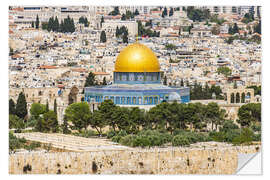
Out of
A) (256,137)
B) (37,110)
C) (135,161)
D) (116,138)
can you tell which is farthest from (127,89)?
(135,161)

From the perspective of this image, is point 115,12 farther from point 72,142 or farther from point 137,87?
point 72,142

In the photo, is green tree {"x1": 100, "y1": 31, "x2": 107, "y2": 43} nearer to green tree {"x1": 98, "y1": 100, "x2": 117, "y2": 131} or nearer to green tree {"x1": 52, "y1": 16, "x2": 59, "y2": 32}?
green tree {"x1": 52, "y1": 16, "x2": 59, "y2": 32}

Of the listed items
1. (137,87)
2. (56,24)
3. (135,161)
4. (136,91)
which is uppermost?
(56,24)

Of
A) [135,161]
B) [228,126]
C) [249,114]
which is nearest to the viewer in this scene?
[135,161]

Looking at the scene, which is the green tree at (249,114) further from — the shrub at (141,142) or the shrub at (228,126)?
the shrub at (141,142)

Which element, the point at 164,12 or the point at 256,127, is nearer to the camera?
the point at 256,127

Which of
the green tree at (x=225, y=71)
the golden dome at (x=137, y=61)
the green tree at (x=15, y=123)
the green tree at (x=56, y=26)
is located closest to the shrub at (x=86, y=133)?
the green tree at (x=15, y=123)

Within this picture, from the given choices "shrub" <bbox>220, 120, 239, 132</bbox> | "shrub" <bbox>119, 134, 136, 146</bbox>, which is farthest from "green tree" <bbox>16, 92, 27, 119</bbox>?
"shrub" <bbox>220, 120, 239, 132</bbox>
